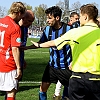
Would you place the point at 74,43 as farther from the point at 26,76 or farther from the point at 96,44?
the point at 26,76

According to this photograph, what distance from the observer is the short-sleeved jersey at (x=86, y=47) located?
5.07 meters

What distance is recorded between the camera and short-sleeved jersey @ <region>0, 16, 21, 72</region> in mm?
5875

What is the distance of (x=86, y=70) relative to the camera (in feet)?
16.8

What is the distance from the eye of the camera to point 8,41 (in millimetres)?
5945

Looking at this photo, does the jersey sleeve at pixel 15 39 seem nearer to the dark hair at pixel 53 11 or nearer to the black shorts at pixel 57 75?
the dark hair at pixel 53 11

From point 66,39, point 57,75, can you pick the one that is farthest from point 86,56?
point 57,75

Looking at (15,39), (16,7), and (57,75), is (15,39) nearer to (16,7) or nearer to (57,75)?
(16,7)

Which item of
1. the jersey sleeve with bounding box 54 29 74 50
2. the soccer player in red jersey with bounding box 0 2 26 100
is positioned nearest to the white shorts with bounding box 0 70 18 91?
the soccer player in red jersey with bounding box 0 2 26 100

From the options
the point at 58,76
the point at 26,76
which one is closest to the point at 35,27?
the point at 26,76

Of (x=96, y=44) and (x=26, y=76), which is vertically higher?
(x=96, y=44)

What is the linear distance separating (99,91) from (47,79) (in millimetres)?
2191

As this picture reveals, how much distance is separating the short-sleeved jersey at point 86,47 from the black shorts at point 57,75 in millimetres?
1926

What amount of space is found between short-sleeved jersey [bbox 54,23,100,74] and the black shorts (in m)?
1.93

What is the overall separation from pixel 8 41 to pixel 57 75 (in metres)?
1.60
